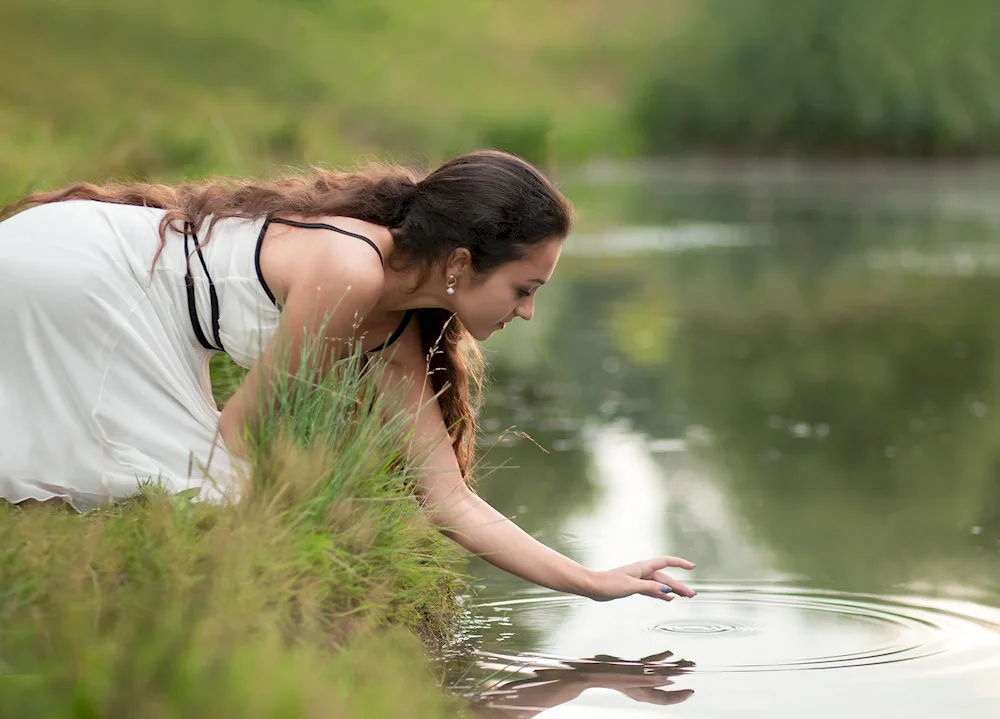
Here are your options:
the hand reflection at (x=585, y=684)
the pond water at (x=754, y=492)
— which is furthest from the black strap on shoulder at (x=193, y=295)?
the hand reflection at (x=585, y=684)

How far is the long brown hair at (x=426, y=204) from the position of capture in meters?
3.14

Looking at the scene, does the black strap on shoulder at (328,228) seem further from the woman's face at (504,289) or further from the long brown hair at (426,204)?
the woman's face at (504,289)

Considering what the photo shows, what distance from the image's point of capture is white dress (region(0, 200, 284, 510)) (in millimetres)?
3113

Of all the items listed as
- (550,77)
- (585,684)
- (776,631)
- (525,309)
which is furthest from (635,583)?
(550,77)

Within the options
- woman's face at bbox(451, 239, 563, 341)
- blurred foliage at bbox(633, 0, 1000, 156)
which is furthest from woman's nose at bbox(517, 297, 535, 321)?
blurred foliage at bbox(633, 0, 1000, 156)

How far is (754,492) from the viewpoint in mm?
5004

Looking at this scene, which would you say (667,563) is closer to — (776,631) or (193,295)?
(776,631)

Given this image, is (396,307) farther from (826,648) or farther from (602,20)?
(602,20)

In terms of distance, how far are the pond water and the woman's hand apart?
15 cm

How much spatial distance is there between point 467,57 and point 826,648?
49488 mm

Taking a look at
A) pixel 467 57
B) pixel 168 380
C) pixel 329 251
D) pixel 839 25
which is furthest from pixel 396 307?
pixel 467 57

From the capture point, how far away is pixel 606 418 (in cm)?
638

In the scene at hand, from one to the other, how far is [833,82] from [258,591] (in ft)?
131

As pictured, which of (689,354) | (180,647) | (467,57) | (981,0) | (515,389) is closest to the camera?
(180,647)
